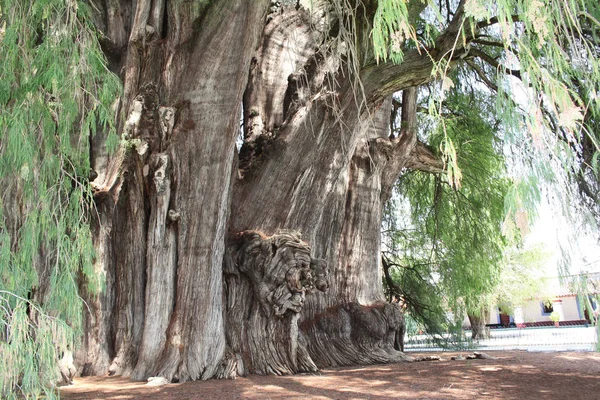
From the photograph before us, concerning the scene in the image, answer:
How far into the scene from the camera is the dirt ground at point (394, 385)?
12.0 ft

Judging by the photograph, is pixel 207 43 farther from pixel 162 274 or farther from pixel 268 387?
pixel 268 387

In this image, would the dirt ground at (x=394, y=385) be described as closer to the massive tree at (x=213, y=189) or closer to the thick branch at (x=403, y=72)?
the massive tree at (x=213, y=189)

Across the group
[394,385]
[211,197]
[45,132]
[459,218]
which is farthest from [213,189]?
[459,218]

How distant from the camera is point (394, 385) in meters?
4.16

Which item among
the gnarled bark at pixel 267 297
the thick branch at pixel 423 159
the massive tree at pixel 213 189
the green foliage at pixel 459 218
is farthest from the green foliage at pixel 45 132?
the green foliage at pixel 459 218

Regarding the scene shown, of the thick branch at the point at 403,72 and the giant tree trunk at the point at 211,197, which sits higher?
the thick branch at the point at 403,72

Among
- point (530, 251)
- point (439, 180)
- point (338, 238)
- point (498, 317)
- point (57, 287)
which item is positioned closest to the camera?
point (57, 287)

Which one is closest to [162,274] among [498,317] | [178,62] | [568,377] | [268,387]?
[268,387]

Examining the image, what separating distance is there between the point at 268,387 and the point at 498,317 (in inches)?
954

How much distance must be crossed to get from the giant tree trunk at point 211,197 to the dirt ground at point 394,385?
1.18 feet

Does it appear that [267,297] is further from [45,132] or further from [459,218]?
[459,218]

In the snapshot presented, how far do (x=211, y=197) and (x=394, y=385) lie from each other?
6.89ft

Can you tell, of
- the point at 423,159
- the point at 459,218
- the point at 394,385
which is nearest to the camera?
the point at 394,385

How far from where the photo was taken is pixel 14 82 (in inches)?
133
